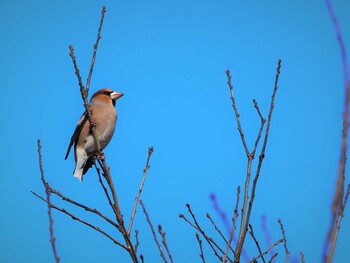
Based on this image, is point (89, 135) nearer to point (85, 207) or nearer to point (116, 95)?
point (116, 95)

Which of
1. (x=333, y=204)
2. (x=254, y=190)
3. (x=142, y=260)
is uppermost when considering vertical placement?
(x=254, y=190)

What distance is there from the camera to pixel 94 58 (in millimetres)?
3258

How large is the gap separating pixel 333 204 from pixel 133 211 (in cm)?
218

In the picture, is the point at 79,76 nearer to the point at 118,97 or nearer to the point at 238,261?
the point at 238,261

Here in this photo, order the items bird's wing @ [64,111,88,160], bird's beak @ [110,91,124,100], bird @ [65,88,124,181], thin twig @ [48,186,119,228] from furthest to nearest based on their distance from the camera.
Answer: bird's beak @ [110,91,124,100] < bird's wing @ [64,111,88,160] < bird @ [65,88,124,181] < thin twig @ [48,186,119,228]

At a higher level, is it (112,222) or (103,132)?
(103,132)

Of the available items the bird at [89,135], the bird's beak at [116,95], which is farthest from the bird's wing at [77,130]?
the bird's beak at [116,95]

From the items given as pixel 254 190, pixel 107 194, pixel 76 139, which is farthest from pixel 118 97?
pixel 254 190

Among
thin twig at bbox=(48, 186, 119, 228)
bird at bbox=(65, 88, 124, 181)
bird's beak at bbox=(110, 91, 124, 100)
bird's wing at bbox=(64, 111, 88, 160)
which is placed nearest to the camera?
thin twig at bbox=(48, 186, 119, 228)

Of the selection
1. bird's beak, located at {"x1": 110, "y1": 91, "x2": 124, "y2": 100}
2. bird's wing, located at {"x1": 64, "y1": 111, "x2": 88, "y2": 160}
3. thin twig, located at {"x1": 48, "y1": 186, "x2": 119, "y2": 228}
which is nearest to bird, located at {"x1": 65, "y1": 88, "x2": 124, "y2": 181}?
bird's wing, located at {"x1": 64, "y1": 111, "x2": 88, "y2": 160}

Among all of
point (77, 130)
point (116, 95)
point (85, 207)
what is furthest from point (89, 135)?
point (85, 207)

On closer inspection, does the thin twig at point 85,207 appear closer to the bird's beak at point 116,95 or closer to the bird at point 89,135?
the bird at point 89,135

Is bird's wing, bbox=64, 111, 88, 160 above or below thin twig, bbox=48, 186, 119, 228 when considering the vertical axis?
above

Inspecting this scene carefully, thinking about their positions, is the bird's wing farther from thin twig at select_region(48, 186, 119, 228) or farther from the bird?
thin twig at select_region(48, 186, 119, 228)
